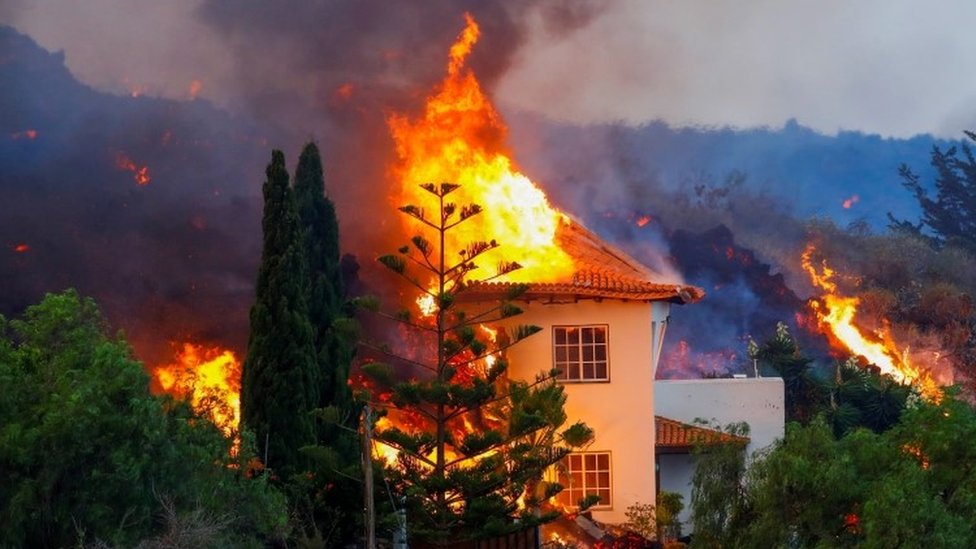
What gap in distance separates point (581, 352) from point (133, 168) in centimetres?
1183

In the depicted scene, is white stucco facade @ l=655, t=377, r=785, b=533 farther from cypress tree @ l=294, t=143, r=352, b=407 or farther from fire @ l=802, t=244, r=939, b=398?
fire @ l=802, t=244, r=939, b=398

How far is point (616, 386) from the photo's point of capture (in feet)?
71.2

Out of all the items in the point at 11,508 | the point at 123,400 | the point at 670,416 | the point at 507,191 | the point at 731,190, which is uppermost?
the point at 731,190

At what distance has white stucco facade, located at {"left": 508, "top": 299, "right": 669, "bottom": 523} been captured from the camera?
2162 centimetres

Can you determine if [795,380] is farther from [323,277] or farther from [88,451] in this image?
[88,451]

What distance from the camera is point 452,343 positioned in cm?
1772

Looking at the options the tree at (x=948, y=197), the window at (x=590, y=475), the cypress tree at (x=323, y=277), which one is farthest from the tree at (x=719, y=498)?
the tree at (x=948, y=197)

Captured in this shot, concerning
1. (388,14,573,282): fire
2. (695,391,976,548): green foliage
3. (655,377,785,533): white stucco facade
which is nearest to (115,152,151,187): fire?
(388,14,573,282): fire

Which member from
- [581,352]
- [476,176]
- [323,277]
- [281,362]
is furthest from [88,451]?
[476,176]

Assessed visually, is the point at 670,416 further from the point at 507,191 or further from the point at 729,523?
the point at 729,523

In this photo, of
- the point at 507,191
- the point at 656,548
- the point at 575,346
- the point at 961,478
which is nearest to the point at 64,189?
the point at 507,191

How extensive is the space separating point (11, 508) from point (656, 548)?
11382 millimetres

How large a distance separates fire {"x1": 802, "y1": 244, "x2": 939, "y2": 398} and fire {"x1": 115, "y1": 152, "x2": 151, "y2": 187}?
19.5 m

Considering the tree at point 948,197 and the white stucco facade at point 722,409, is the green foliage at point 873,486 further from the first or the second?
the tree at point 948,197
